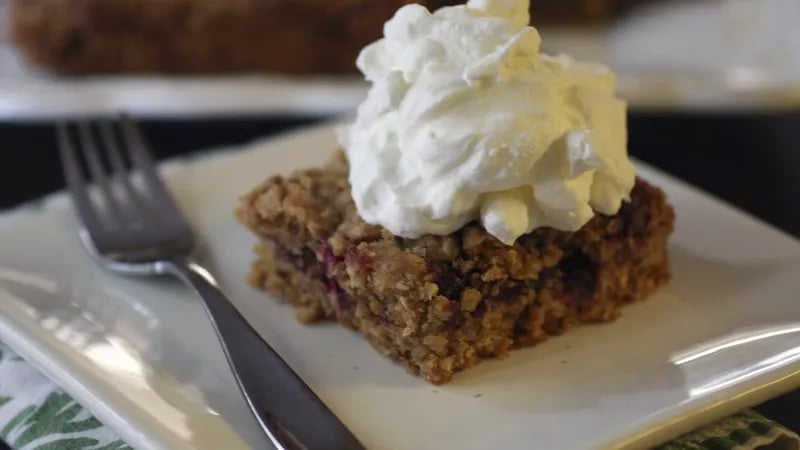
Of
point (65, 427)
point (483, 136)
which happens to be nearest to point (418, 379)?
point (483, 136)

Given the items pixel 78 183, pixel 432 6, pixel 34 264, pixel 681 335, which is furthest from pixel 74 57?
pixel 681 335

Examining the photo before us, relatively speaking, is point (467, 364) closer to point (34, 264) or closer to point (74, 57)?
point (34, 264)

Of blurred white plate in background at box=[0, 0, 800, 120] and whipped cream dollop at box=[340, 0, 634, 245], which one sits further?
blurred white plate in background at box=[0, 0, 800, 120]

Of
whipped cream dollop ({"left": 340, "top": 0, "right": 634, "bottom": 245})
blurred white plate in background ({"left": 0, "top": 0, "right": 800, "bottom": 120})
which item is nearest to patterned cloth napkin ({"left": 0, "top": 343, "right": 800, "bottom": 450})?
whipped cream dollop ({"left": 340, "top": 0, "right": 634, "bottom": 245})

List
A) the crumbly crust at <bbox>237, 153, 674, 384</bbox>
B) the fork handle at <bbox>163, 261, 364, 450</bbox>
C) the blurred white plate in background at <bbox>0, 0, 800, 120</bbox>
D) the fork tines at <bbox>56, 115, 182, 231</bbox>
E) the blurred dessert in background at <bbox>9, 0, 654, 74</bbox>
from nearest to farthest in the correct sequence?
the fork handle at <bbox>163, 261, 364, 450</bbox> → the crumbly crust at <bbox>237, 153, 674, 384</bbox> → the fork tines at <bbox>56, 115, 182, 231</bbox> → the blurred white plate in background at <bbox>0, 0, 800, 120</bbox> → the blurred dessert in background at <bbox>9, 0, 654, 74</bbox>

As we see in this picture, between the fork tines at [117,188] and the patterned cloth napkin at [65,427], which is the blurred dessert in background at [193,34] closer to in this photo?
the fork tines at [117,188]

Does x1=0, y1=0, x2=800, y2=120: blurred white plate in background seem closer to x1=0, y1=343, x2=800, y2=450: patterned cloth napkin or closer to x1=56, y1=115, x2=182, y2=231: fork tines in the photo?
x1=56, y1=115, x2=182, y2=231: fork tines

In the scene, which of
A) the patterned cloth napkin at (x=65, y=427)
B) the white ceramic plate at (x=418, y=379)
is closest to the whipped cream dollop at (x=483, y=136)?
the white ceramic plate at (x=418, y=379)
